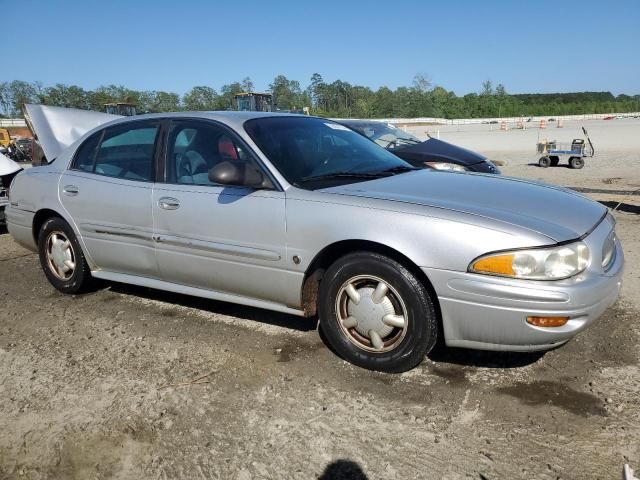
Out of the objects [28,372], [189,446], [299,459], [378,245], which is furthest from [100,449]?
[378,245]

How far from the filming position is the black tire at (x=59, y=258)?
4484 millimetres

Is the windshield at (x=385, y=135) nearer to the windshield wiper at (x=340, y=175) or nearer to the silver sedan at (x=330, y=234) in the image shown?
the silver sedan at (x=330, y=234)

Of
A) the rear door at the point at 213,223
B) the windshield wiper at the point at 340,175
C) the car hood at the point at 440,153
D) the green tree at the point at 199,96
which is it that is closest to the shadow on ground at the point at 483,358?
the rear door at the point at 213,223

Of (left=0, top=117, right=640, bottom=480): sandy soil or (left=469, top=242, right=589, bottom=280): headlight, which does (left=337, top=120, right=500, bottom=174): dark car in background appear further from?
(left=469, top=242, right=589, bottom=280): headlight

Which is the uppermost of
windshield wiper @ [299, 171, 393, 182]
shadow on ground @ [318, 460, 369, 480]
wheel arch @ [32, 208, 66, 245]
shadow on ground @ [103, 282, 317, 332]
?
windshield wiper @ [299, 171, 393, 182]

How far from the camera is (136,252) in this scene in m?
4.00

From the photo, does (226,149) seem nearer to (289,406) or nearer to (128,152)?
(128,152)

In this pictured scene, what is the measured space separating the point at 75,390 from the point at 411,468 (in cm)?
193

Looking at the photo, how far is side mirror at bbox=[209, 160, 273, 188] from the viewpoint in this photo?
3.28 meters

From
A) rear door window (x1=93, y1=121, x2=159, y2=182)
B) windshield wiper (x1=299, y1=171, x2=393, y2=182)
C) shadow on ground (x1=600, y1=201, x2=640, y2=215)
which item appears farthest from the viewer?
shadow on ground (x1=600, y1=201, x2=640, y2=215)

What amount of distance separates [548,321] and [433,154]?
5604mm

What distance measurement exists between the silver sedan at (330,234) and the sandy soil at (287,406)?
275 mm

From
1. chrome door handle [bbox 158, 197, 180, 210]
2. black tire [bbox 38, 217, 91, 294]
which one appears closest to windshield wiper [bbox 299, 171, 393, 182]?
chrome door handle [bbox 158, 197, 180, 210]

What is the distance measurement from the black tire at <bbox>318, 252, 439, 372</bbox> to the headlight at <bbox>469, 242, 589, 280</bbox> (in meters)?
0.38
